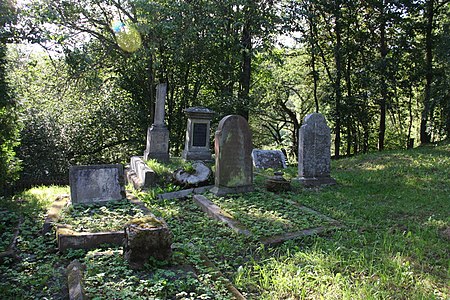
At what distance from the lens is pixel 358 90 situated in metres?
18.0

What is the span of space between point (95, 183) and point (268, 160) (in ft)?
23.1

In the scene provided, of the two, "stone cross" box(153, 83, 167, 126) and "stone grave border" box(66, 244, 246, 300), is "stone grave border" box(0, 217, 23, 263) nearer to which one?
"stone grave border" box(66, 244, 246, 300)

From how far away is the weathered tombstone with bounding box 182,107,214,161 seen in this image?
12.1 m

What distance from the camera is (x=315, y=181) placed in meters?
8.91

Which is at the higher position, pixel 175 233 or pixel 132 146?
pixel 132 146

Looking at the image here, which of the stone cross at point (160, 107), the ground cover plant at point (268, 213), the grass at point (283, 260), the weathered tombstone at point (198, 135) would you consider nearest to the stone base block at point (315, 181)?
the ground cover plant at point (268, 213)

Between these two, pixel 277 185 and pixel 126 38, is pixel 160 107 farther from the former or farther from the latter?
pixel 277 185

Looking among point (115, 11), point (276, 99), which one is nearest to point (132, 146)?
point (115, 11)

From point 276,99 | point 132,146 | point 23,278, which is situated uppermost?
point 276,99

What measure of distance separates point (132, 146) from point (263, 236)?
→ 1263 cm

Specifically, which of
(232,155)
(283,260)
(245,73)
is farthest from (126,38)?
(283,260)

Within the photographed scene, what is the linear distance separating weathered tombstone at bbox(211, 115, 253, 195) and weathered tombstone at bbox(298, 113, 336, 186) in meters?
1.63

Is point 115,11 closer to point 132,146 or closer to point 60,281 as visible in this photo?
point 132,146

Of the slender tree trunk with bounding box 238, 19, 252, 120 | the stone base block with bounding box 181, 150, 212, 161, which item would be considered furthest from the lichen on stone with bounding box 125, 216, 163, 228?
the slender tree trunk with bounding box 238, 19, 252, 120
